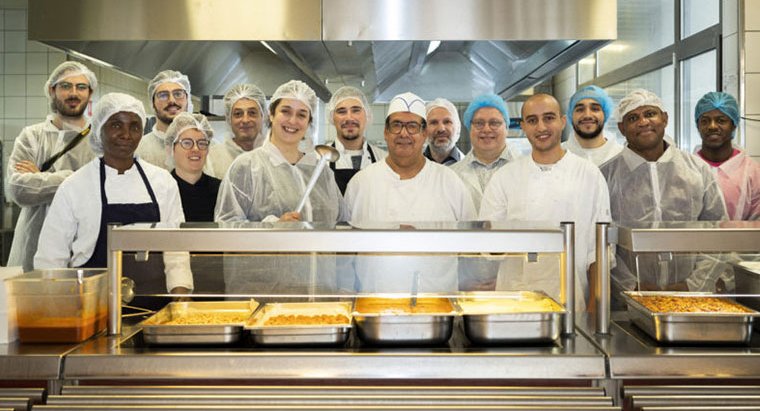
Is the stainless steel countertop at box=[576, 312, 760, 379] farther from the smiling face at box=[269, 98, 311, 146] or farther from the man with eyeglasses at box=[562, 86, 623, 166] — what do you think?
the man with eyeglasses at box=[562, 86, 623, 166]

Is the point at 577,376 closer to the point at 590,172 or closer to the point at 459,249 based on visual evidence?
the point at 459,249

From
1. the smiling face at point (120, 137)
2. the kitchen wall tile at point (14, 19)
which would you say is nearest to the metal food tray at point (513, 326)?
the smiling face at point (120, 137)

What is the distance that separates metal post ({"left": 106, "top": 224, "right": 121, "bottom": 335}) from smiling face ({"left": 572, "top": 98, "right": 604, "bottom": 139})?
2759 millimetres

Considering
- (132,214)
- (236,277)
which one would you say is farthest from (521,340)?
(132,214)

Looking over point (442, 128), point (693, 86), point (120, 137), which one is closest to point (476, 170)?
point (442, 128)

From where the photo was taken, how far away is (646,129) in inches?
132

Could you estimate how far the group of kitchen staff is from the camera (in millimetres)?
2736

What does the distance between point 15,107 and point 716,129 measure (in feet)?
16.8

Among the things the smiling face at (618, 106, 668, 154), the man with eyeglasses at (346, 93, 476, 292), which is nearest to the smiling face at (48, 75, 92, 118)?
the man with eyeglasses at (346, 93, 476, 292)

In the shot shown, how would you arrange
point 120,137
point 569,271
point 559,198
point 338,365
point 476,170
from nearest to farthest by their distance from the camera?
point 338,365
point 569,271
point 120,137
point 559,198
point 476,170

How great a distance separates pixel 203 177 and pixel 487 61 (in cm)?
168

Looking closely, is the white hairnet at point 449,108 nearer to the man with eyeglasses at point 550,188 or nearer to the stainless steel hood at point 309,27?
the stainless steel hood at point 309,27

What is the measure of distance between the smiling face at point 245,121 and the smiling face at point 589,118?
1.73 metres

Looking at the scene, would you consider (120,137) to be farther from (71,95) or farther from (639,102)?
(639,102)
